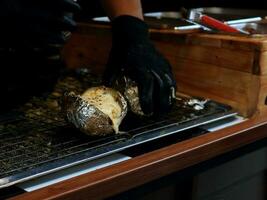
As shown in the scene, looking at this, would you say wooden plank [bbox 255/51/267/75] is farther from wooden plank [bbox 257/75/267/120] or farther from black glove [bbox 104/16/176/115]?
black glove [bbox 104/16/176/115]

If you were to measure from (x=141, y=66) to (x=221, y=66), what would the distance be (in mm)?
204

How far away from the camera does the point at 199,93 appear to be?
3.17 feet

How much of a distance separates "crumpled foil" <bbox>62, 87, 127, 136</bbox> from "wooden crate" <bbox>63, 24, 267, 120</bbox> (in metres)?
0.30

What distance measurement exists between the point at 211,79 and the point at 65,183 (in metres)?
0.46

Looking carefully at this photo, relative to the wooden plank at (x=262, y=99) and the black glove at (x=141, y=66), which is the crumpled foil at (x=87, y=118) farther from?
the wooden plank at (x=262, y=99)

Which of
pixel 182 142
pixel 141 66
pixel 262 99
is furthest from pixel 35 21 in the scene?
pixel 262 99

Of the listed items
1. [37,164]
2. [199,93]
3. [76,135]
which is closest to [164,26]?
[199,93]

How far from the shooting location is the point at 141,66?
789 millimetres

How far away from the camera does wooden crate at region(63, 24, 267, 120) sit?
2.84ft

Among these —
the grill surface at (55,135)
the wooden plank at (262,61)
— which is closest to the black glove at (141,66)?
the grill surface at (55,135)

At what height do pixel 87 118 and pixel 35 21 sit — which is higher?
pixel 35 21

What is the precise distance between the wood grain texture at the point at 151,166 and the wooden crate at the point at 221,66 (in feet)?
0.23

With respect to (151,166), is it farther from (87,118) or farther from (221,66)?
(221,66)

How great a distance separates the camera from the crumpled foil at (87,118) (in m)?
0.68
